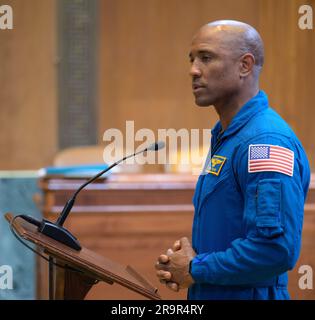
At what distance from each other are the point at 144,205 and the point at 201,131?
99.8 inches

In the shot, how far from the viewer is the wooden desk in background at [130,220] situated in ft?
12.5

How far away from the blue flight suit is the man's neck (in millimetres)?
24

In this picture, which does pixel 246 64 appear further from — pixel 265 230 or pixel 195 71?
pixel 265 230

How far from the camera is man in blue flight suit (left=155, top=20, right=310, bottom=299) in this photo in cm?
170

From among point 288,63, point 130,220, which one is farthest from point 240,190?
point 288,63

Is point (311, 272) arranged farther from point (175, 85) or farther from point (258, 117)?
point (175, 85)

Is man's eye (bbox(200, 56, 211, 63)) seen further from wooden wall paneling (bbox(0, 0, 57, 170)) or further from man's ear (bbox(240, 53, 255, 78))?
wooden wall paneling (bbox(0, 0, 57, 170))

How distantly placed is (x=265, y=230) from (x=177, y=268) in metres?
0.30
